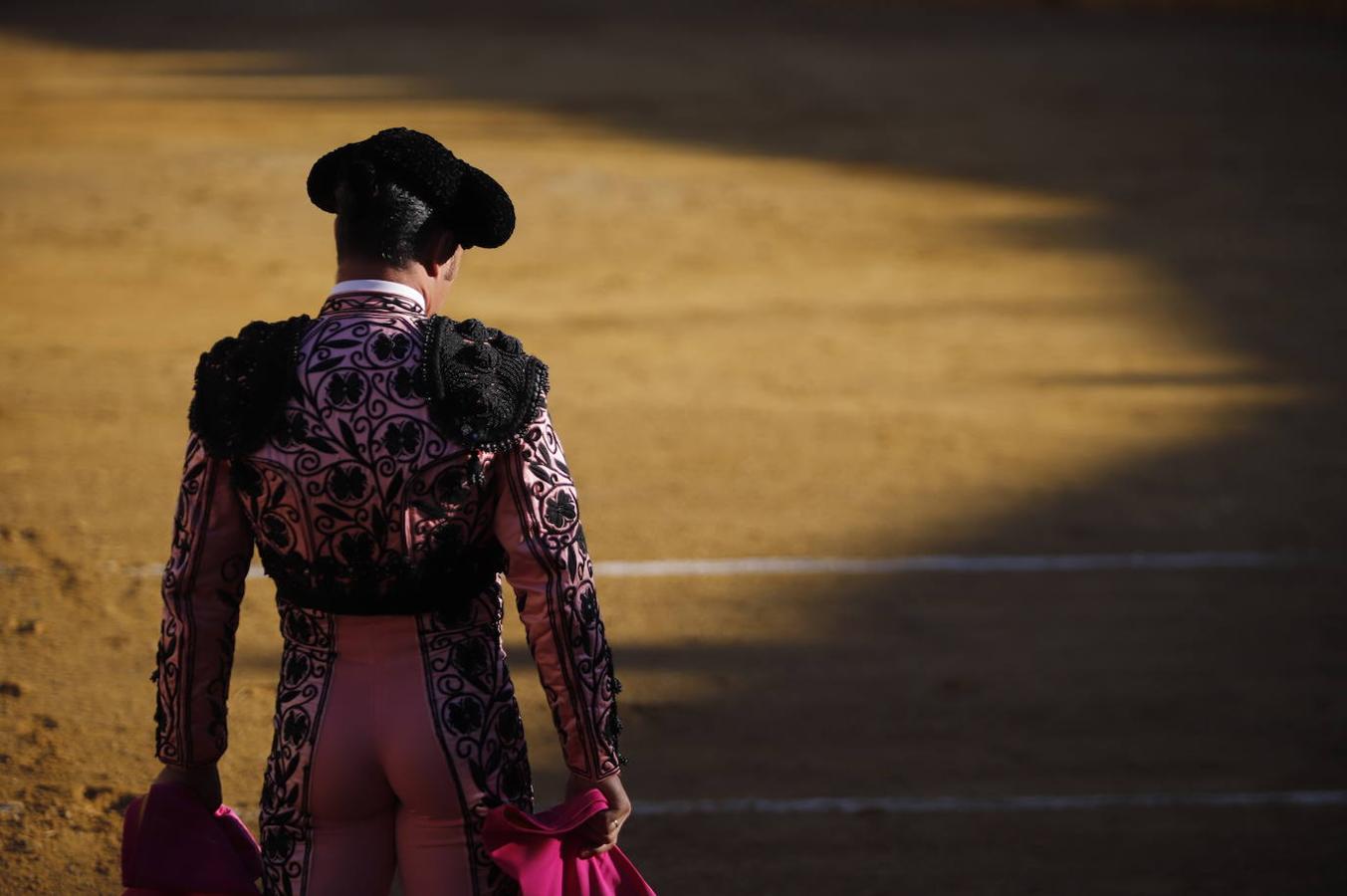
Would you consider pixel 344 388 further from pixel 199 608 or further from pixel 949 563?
pixel 949 563

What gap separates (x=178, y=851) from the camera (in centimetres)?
248

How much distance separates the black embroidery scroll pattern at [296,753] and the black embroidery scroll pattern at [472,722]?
0.17 meters

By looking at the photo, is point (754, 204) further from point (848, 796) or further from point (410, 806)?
point (410, 806)

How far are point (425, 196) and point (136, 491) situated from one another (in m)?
4.65

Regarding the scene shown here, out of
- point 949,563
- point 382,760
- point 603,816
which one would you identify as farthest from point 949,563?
point 382,760

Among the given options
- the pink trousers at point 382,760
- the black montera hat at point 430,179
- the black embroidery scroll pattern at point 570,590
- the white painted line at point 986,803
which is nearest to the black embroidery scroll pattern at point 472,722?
the pink trousers at point 382,760

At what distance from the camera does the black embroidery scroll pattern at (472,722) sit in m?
2.45

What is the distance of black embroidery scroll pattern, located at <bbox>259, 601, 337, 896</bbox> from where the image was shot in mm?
2457

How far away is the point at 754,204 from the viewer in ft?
39.7

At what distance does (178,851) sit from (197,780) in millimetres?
130

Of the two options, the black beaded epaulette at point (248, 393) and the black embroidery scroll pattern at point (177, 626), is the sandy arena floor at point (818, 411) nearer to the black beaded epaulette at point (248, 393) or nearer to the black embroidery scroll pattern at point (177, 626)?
the black embroidery scroll pattern at point (177, 626)

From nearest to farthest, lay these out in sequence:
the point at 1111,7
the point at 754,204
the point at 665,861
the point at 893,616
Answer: the point at 665,861 < the point at 893,616 < the point at 754,204 < the point at 1111,7

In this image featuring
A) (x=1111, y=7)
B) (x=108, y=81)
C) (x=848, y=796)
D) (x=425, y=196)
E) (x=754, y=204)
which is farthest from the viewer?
(x=1111, y=7)

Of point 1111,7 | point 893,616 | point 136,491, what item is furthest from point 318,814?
point 1111,7
